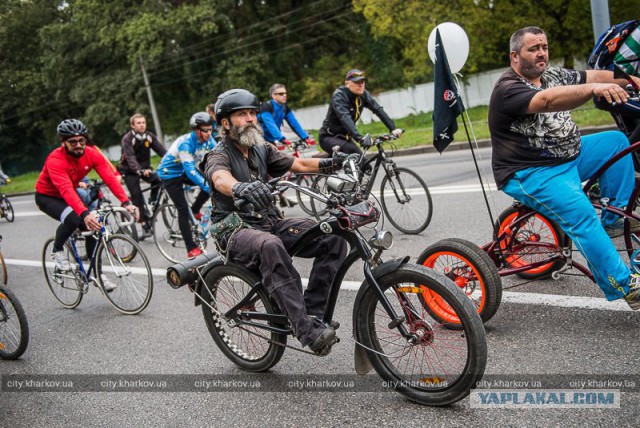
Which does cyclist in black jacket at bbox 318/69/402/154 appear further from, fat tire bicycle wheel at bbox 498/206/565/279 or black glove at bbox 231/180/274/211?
black glove at bbox 231/180/274/211

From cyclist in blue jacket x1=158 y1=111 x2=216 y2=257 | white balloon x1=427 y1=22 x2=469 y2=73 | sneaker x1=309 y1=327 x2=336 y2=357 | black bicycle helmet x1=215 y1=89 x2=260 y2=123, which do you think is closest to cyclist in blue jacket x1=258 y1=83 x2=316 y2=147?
→ cyclist in blue jacket x1=158 y1=111 x2=216 y2=257

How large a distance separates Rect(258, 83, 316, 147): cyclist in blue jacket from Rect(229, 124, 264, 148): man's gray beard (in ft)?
16.7

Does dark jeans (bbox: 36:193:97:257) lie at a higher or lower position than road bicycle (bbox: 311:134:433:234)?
higher

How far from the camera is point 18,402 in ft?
13.0

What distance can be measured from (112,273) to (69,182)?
1.02m

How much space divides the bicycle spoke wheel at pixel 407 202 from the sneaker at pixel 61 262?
3656 millimetres

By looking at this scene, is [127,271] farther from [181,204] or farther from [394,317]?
[394,317]

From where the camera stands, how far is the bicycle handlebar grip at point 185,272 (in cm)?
383

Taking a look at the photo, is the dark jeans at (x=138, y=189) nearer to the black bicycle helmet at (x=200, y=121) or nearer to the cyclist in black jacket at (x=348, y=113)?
the black bicycle helmet at (x=200, y=121)

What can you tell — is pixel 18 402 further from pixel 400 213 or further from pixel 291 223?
pixel 400 213

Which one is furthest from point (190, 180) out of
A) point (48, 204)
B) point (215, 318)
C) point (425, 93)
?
point (425, 93)

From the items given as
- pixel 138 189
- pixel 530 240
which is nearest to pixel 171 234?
pixel 138 189

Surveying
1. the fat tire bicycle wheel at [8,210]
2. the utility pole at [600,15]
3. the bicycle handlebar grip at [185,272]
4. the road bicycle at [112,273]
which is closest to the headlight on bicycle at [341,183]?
the bicycle handlebar grip at [185,272]

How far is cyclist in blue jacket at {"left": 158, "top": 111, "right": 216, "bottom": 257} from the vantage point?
6.69 m
